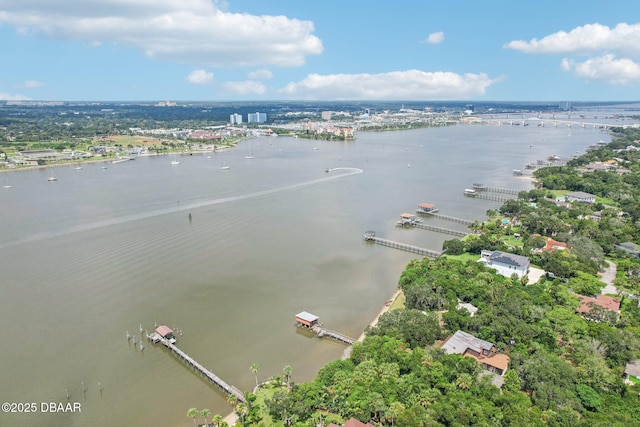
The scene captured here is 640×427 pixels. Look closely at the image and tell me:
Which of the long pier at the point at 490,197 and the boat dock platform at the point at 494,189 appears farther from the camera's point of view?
the boat dock platform at the point at 494,189

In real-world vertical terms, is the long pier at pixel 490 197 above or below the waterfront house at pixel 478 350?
above

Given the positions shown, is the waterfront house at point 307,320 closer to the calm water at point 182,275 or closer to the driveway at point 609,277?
the calm water at point 182,275

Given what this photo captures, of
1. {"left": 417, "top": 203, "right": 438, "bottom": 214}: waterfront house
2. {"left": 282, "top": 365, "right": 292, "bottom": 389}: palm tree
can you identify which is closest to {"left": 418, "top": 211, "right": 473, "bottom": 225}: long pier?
{"left": 417, "top": 203, "right": 438, "bottom": 214}: waterfront house

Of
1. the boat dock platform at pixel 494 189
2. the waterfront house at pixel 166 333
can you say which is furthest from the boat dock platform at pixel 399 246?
the boat dock platform at pixel 494 189

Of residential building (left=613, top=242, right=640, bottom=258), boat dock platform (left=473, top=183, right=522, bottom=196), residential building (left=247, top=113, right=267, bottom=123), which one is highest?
residential building (left=247, top=113, right=267, bottom=123)

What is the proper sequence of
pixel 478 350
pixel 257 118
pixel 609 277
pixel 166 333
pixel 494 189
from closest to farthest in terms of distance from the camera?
pixel 478 350
pixel 166 333
pixel 609 277
pixel 494 189
pixel 257 118

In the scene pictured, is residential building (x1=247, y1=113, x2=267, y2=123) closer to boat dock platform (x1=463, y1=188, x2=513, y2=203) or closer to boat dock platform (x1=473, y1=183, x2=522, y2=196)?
boat dock platform (x1=473, y1=183, x2=522, y2=196)

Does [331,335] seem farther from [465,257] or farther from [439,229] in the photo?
[439,229]
